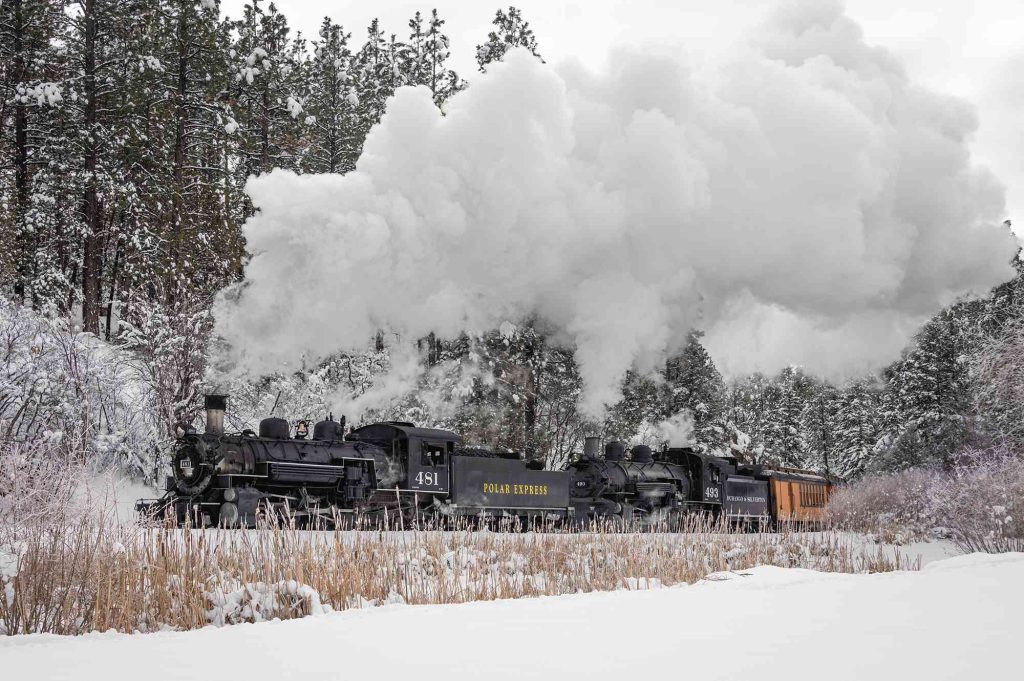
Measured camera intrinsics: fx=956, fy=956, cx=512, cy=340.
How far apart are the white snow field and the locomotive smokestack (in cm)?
930

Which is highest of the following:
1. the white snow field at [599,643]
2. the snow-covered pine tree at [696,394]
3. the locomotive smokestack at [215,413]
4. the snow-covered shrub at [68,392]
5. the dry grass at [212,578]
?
the snow-covered pine tree at [696,394]

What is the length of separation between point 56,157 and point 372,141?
17577mm

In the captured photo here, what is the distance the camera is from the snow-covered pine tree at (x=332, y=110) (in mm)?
40062

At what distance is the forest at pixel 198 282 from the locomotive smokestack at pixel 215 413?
485cm

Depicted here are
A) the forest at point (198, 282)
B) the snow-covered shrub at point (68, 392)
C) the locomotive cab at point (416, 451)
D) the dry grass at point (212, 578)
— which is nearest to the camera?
the dry grass at point (212, 578)

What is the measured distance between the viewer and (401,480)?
18141 millimetres

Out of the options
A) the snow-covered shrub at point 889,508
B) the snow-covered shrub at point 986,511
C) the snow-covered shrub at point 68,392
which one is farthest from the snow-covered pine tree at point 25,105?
the snow-covered shrub at point 986,511

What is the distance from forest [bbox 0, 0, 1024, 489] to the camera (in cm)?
2397

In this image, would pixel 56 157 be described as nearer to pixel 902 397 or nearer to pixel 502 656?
pixel 502 656

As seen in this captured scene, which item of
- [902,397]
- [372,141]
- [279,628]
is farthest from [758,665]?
[902,397]

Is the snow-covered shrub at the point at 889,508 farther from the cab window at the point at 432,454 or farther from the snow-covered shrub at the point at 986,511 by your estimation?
the cab window at the point at 432,454

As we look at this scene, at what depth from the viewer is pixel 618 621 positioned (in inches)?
307

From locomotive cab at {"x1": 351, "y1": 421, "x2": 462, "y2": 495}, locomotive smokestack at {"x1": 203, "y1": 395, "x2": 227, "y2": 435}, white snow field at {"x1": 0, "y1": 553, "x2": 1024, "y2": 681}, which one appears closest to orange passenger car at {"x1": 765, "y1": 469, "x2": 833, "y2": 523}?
locomotive cab at {"x1": 351, "y1": 421, "x2": 462, "y2": 495}

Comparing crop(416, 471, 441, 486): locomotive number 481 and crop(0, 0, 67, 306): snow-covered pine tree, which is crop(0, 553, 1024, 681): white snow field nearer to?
crop(416, 471, 441, 486): locomotive number 481
